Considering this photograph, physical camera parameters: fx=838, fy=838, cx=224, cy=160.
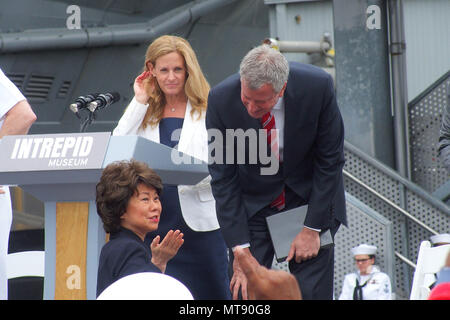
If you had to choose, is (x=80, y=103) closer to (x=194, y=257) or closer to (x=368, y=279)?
(x=194, y=257)

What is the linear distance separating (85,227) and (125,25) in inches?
338

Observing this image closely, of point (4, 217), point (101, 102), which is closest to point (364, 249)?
point (101, 102)

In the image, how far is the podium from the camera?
3064mm

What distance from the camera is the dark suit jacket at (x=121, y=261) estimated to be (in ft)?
9.25

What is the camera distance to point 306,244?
3.24m

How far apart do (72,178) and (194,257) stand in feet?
3.02

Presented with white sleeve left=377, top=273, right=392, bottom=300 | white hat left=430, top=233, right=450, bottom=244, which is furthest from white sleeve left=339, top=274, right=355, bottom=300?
white hat left=430, top=233, right=450, bottom=244

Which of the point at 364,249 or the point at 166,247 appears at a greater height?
the point at 364,249

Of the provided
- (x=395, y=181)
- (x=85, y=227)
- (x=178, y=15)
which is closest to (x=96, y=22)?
(x=178, y=15)

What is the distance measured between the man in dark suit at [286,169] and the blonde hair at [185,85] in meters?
0.46

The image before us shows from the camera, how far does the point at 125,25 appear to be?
38.0 ft

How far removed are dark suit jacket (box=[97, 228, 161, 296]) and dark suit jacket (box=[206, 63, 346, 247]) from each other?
1.74 ft

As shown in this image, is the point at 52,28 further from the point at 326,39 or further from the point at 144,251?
the point at 144,251

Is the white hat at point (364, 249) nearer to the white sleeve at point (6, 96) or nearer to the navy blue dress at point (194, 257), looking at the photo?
the navy blue dress at point (194, 257)
